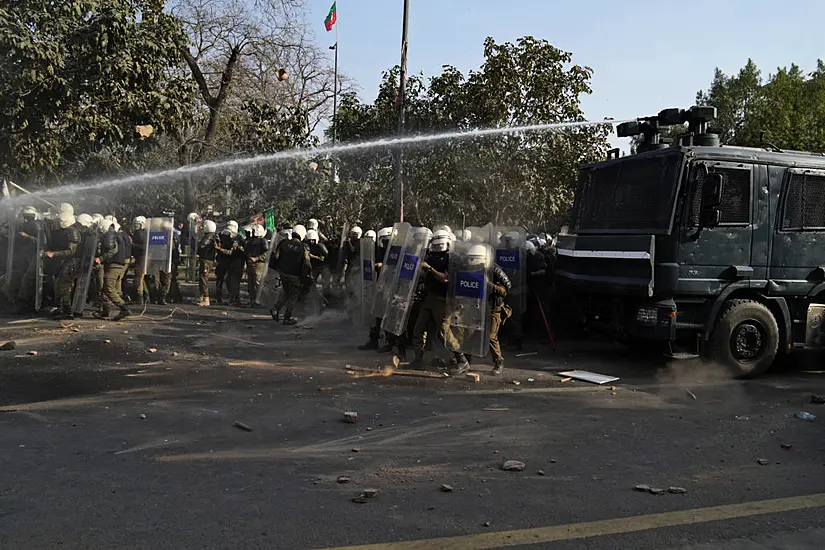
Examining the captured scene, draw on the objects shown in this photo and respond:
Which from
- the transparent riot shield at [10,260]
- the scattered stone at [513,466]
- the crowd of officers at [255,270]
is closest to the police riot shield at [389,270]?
the crowd of officers at [255,270]

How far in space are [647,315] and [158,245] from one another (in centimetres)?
961

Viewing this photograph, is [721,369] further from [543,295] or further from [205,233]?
[205,233]

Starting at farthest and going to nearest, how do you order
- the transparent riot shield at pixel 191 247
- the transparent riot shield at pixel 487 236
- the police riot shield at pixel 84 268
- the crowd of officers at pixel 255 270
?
the transparent riot shield at pixel 191 247 → the police riot shield at pixel 84 268 → the transparent riot shield at pixel 487 236 → the crowd of officers at pixel 255 270

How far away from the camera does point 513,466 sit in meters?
→ 4.84

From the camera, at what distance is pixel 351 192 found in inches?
870

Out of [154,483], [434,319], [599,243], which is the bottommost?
[154,483]

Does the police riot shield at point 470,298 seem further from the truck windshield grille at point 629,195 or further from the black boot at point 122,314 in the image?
the black boot at point 122,314

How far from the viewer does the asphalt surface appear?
3.77 meters

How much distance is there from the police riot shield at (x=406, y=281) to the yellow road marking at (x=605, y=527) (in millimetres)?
4854

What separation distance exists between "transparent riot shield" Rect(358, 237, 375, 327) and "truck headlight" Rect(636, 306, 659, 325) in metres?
4.04

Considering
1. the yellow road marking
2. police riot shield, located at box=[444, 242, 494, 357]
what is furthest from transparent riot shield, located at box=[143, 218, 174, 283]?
the yellow road marking

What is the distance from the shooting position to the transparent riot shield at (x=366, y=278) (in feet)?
34.9

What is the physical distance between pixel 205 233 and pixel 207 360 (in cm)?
744

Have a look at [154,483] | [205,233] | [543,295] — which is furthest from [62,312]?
[154,483]
